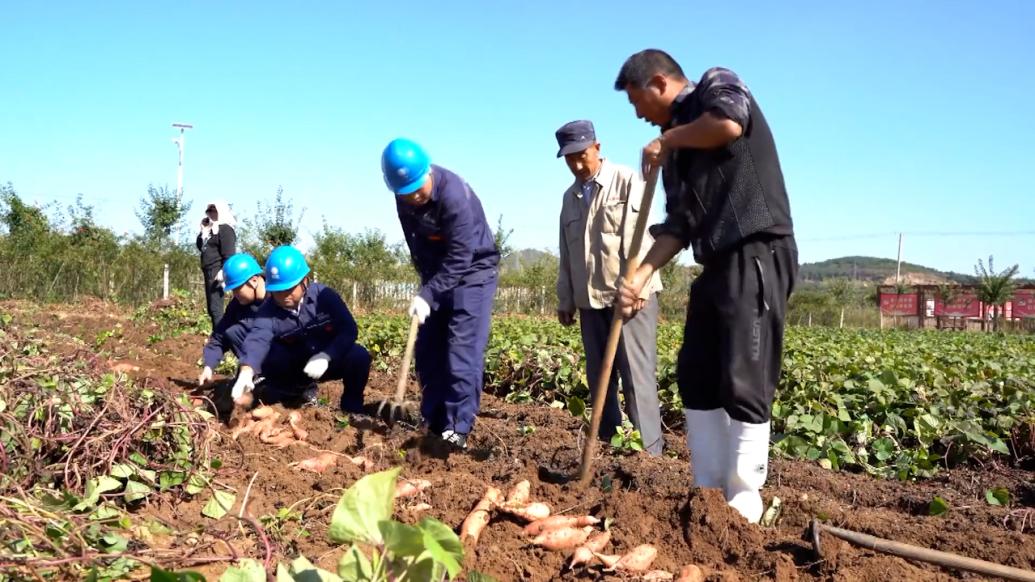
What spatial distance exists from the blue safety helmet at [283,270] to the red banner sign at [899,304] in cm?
3746

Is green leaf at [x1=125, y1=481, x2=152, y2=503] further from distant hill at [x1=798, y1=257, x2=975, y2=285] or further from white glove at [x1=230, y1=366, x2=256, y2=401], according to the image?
distant hill at [x1=798, y1=257, x2=975, y2=285]

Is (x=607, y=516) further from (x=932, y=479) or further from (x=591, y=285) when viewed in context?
(x=932, y=479)

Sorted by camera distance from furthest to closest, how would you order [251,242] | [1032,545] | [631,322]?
1. [251,242]
2. [631,322]
3. [1032,545]

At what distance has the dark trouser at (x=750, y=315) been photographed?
254 centimetres

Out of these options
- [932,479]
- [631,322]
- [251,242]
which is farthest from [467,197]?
[251,242]

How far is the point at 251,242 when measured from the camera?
24578 millimetres

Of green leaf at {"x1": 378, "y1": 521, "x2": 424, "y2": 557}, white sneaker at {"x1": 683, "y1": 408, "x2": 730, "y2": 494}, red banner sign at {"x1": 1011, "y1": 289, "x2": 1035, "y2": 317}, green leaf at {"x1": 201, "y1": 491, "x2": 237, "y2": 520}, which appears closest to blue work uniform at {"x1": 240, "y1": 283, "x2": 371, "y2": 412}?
green leaf at {"x1": 201, "y1": 491, "x2": 237, "y2": 520}

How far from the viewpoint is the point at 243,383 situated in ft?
14.8

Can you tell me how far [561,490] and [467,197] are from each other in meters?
1.71

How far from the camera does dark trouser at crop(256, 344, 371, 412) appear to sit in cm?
500

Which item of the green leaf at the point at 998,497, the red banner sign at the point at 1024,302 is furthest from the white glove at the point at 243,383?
the red banner sign at the point at 1024,302

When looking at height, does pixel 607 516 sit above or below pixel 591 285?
below

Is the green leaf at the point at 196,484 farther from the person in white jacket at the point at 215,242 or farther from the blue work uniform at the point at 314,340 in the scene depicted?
the person in white jacket at the point at 215,242

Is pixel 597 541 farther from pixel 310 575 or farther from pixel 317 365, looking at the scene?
pixel 317 365
